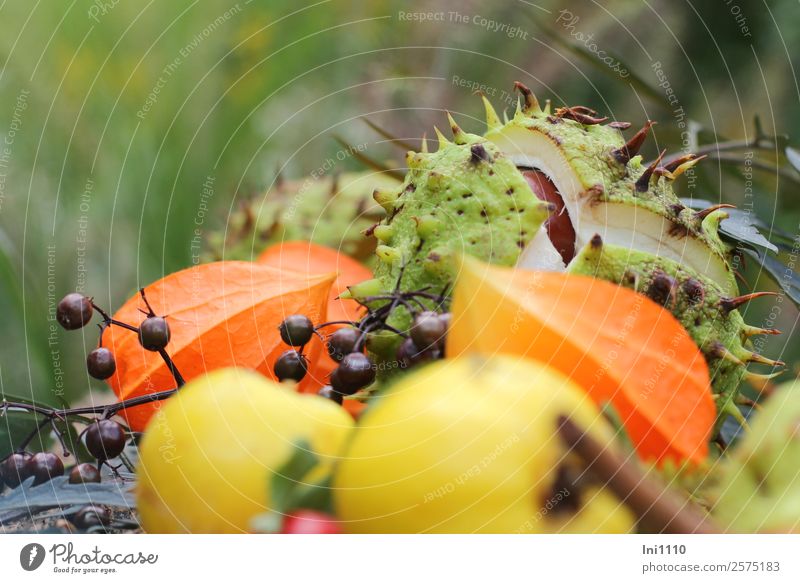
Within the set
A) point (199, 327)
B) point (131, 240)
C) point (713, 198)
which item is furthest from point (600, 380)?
point (131, 240)

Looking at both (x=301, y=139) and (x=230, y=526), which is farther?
(x=301, y=139)

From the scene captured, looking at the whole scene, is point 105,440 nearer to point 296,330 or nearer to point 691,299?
point 296,330

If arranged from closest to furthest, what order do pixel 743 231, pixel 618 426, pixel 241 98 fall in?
pixel 618 426 → pixel 743 231 → pixel 241 98

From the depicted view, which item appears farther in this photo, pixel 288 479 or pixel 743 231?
pixel 743 231

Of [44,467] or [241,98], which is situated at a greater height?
[241,98]

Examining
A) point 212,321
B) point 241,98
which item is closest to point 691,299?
point 212,321

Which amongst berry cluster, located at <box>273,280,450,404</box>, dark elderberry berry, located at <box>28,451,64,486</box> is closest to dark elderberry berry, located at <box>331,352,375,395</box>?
berry cluster, located at <box>273,280,450,404</box>

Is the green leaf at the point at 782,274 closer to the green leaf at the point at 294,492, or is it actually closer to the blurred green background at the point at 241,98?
the blurred green background at the point at 241,98

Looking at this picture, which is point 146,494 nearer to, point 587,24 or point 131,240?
point 131,240
